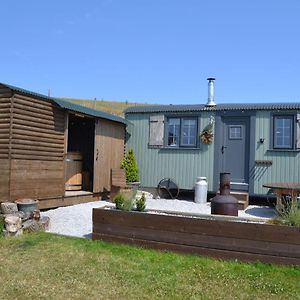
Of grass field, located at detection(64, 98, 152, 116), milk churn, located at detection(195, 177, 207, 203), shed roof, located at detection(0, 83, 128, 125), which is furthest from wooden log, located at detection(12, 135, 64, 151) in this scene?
grass field, located at detection(64, 98, 152, 116)

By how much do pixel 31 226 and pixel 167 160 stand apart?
6.03 m

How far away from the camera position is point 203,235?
4988 millimetres

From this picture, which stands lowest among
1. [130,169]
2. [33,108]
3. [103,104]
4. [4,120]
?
[130,169]

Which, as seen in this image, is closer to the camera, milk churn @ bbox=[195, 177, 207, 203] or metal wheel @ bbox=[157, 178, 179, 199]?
milk churn @ bbox=[195, 177, 207, 203]

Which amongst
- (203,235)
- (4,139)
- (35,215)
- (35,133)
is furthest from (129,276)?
(35,133)

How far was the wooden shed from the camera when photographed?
7672 mm

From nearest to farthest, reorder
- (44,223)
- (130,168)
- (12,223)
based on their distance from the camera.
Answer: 1. (12,223)
2. (44,223)
3. (130,168)

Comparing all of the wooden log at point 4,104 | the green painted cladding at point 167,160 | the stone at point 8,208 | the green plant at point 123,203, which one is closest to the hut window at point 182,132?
the green painted cladding at point 167,160

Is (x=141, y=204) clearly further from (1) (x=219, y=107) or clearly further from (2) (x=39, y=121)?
(1) (x=219, y=107)

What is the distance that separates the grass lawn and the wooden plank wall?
227 centimetres

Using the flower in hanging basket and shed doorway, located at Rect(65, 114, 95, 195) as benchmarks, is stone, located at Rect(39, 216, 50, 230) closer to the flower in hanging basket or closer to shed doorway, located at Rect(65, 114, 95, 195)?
shed doorway, located at Rect(65, 114, 95, 195)

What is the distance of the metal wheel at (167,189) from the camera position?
463 inches

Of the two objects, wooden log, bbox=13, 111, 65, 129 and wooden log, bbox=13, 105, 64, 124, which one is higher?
wooden log, bbox=13, 105, 64, 124

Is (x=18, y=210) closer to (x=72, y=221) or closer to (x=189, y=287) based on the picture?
(x=72, y=221)
